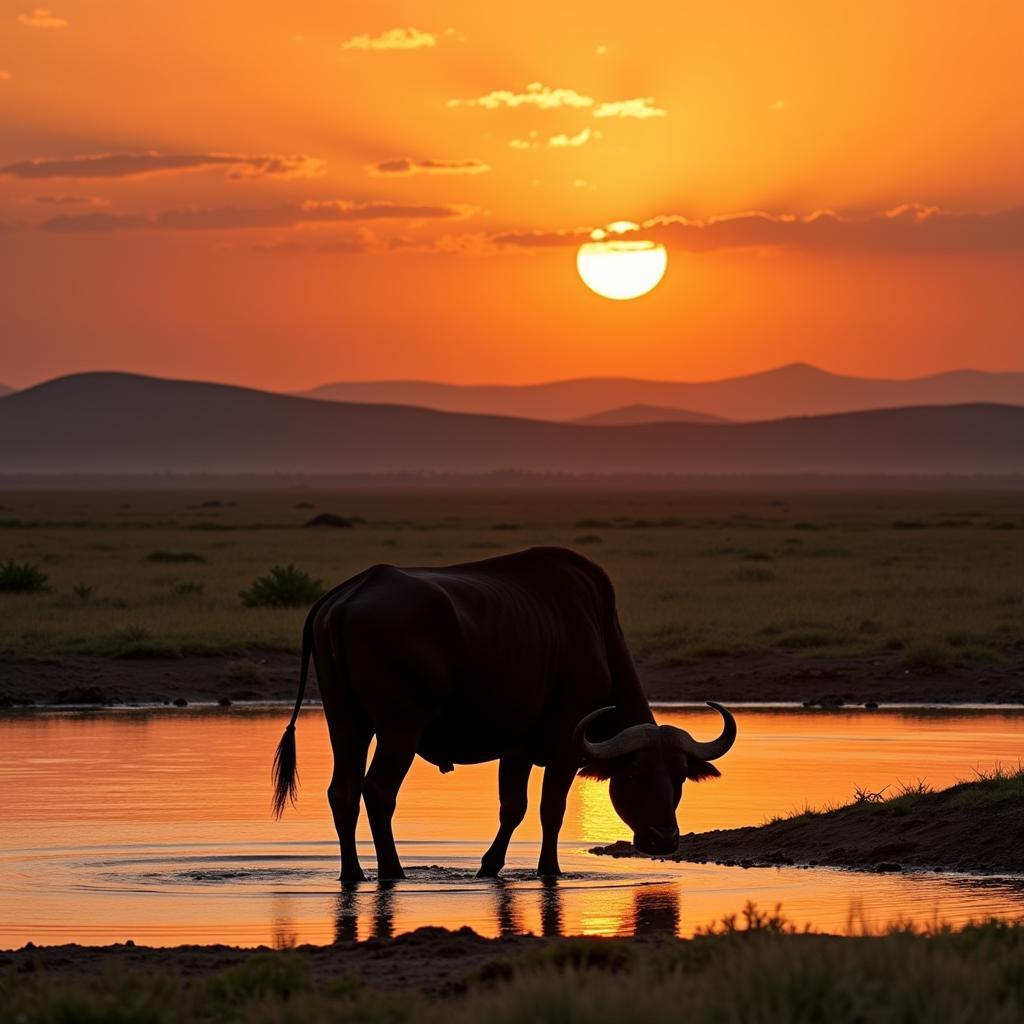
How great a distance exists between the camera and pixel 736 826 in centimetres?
1503

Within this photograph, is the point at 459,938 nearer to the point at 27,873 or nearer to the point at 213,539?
the point at 27,873

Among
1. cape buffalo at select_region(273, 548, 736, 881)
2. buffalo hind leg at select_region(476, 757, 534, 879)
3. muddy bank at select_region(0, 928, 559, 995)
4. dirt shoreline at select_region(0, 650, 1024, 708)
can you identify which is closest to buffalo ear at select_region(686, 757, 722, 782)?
cape buffalo at select_region(273, 548, 736, 881)

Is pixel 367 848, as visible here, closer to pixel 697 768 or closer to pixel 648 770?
pixel 648 770

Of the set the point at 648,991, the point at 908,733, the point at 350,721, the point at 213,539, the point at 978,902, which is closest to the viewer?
the point at 648,991

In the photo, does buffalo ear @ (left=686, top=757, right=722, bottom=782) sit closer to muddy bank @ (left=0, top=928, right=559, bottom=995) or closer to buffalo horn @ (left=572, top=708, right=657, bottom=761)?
buffalo horn @ (left=572, top=708, right=657, bottom=761)

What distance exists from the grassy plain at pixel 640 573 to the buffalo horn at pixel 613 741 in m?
13.7

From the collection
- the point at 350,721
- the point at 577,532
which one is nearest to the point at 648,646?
the point at 350,721

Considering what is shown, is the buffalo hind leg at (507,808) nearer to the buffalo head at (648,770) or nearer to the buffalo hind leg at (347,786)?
the buffalo head at (648,770)

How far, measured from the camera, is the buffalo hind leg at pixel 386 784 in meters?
12.5

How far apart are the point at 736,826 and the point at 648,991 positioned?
7.69 metres

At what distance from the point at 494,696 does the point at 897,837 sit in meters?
2.85

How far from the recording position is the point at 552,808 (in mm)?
13148

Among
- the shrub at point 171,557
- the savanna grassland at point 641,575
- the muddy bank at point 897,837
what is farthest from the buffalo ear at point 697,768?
the shrub at point 171,557

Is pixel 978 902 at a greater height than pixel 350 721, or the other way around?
pixel 350 721
